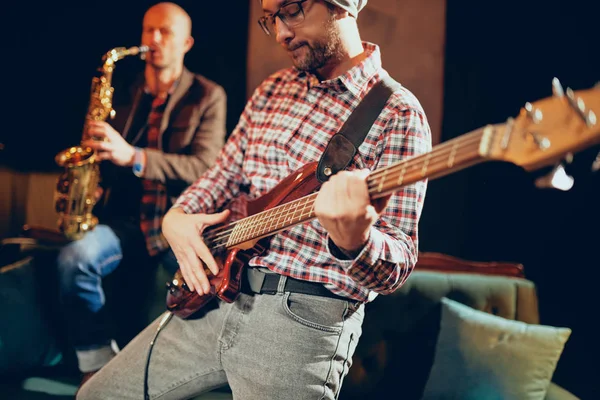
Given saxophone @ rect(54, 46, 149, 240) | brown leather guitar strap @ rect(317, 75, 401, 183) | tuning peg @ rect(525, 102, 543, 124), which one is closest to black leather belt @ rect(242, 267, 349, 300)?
brown leather guitar strap @ rect(317, 75, 401, 183)

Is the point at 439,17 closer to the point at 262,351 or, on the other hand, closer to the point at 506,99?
the point at 506,99

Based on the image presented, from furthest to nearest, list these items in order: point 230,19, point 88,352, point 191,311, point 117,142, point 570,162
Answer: point 230,19 < point 117,142 < point 88,352 < point 191,311 < point 570,162

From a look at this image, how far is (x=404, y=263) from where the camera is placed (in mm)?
1484

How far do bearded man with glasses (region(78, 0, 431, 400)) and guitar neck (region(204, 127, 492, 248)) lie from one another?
45 millimetres

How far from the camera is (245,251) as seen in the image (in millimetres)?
1703

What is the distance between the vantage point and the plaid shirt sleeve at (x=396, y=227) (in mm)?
1410

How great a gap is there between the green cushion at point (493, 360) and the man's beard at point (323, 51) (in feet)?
4.73

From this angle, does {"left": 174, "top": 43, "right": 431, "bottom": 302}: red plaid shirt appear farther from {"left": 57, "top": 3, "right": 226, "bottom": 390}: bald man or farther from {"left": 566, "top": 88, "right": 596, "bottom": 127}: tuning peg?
{"left": 57, "top": 3, "right": 226, "bottom": 390}: bald man

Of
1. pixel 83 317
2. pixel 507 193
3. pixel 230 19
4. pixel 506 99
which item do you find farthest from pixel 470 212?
pixel 83 317

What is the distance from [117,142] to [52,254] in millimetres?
690

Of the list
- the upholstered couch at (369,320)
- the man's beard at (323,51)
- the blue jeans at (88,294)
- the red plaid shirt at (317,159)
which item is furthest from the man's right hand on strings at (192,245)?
the upholstered couch at (369,320)

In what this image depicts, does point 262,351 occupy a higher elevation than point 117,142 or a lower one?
lower

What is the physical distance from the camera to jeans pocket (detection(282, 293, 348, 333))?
1.56 m

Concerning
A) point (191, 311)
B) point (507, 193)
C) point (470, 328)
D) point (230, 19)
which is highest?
point (230, 19)
